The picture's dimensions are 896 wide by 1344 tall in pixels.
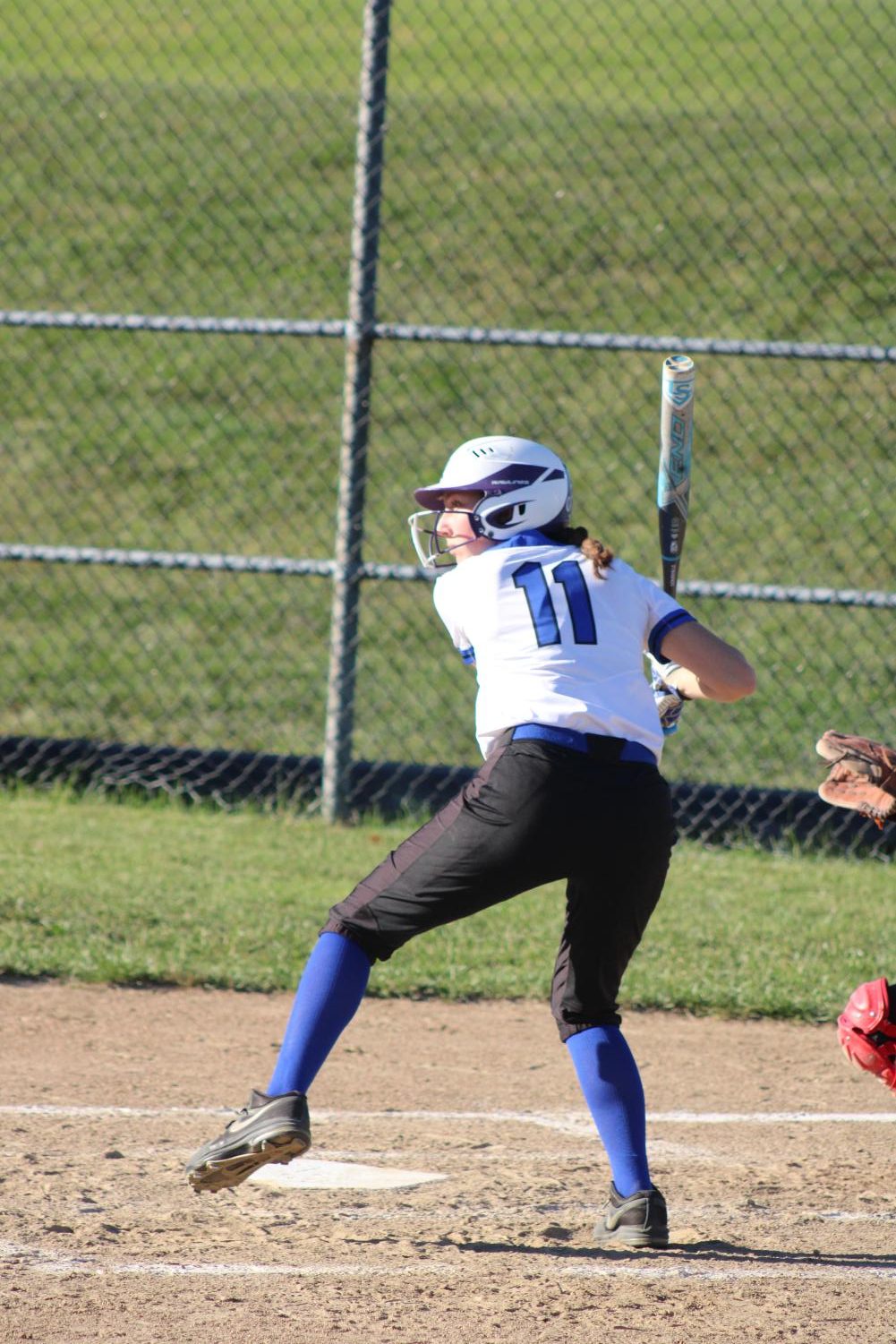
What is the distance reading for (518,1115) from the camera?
4367 millimetres

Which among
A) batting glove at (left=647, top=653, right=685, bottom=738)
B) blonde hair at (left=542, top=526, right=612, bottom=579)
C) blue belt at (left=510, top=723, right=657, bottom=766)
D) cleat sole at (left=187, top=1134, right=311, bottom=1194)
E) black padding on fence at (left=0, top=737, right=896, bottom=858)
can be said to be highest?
blonde hair at (left=542, top=526, right=612, bottom=579)

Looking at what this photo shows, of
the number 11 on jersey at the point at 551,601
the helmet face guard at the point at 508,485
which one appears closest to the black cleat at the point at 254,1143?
the number 11 on jersey at the point at 551,601

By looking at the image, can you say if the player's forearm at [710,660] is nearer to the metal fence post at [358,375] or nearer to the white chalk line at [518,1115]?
the white chalk line at [518,1115]

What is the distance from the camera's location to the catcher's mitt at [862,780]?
3.27 metres

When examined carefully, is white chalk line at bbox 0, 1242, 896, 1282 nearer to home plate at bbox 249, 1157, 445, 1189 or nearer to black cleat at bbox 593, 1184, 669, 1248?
black cleat at bbox 593, 1184, 669, 1248

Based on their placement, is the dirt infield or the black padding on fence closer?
the dirt infield

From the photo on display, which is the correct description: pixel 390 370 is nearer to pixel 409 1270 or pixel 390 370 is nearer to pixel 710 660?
pixel 710 660

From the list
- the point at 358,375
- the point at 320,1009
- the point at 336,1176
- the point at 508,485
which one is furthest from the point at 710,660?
the point at 358,375

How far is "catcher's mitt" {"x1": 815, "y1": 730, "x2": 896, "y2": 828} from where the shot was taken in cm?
327

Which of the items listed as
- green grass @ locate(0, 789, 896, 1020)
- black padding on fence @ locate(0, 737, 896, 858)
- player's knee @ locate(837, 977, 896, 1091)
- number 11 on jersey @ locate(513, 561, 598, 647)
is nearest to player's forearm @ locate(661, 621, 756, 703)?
number 11 on jersey @ locate(513, 561, 598, 647)

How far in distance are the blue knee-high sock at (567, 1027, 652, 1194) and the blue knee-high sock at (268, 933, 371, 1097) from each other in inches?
21.0

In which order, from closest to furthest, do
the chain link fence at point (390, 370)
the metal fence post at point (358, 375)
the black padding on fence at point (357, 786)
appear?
the metal fence post at point (358, 375), the black padding on fence at point (357, 786), the chain link fence at point (390, 370)

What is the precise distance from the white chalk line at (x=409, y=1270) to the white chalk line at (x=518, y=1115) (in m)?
0.92

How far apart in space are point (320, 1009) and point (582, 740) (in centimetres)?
79
